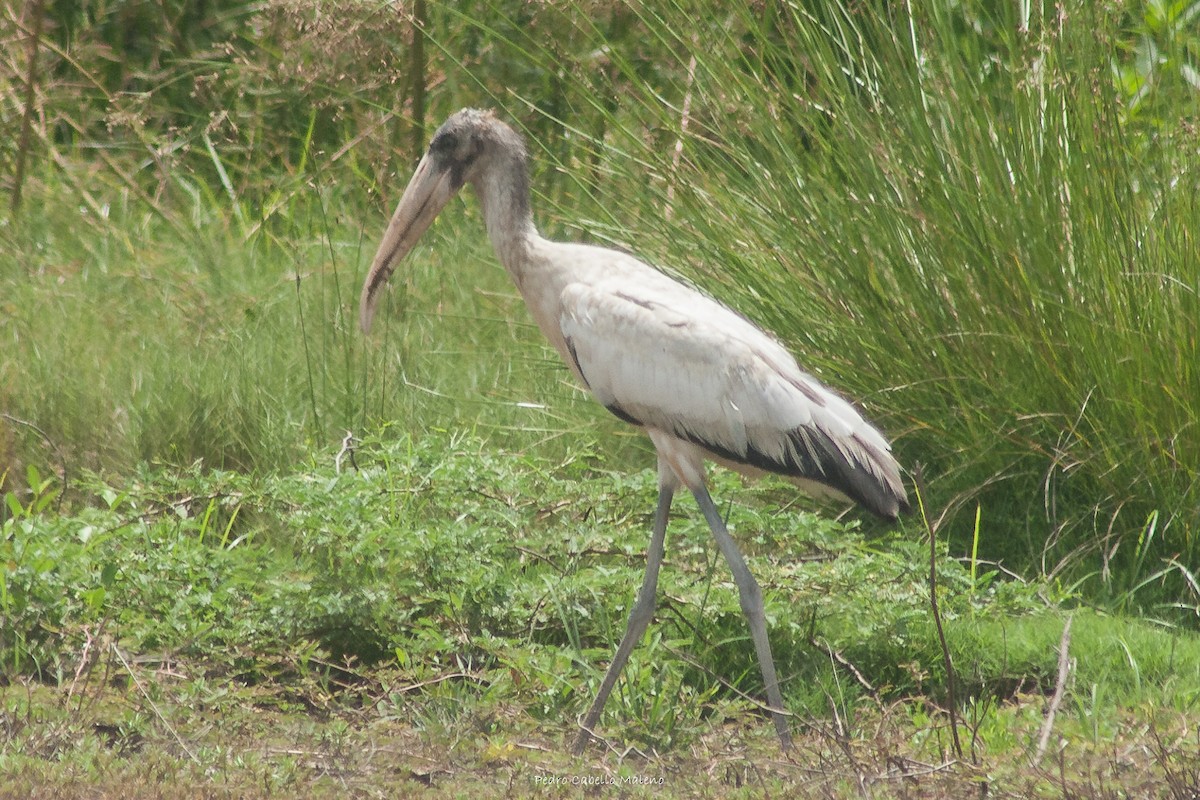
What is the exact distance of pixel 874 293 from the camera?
196 inches

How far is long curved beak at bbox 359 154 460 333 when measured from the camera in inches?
183

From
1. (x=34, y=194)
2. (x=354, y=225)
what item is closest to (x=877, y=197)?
(x=354, y=225)

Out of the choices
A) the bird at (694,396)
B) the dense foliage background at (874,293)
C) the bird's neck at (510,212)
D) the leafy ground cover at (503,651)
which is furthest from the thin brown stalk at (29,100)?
the bird at (694,396)

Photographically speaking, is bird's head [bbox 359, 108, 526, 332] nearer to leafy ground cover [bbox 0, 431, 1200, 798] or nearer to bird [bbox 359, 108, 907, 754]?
bird [bbox 359, 108, 907, 754]

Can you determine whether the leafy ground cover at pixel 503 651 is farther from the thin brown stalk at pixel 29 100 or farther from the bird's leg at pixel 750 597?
the thin brown stalk at pixel 29 100

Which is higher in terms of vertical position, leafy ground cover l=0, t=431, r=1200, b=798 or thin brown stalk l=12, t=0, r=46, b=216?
thin brown stalk l=12, t=0, r=46, b=216

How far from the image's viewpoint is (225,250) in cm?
749

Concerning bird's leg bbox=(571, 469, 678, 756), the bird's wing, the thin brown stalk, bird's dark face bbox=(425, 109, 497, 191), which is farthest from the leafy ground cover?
the thin brown stalk

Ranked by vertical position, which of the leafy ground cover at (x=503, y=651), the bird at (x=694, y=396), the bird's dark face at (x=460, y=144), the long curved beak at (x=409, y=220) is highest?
the bird's dark face at (x=460, y=144)

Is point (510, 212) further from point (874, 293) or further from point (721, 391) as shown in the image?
point (874, 293)

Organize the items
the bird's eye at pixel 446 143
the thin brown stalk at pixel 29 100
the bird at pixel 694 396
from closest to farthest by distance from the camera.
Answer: the bird at pixel 694 396, the bird's eye at pixel 446 143, the thin brown stalk at pixel 29 100

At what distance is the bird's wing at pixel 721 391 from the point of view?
4117 mm

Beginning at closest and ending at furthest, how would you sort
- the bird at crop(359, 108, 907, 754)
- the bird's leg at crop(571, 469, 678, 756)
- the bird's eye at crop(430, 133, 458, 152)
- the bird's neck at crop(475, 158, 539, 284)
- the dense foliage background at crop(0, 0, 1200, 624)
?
the bird's leg at crop(571, 469, 678, 756), the bird at crop(359, 108, 907, 754), the bird's neck at crop(475, 158, 539, 284), the bird's eye at crop(430, 133, 458, 152), the dense foliage background at crop(0, 0, 1200, 624)

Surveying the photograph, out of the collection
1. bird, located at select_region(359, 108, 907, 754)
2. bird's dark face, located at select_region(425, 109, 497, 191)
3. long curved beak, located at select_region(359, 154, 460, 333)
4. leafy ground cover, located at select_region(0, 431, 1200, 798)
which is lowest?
leafy ground cover, located at select_region(0, 431, 1200, 798)
